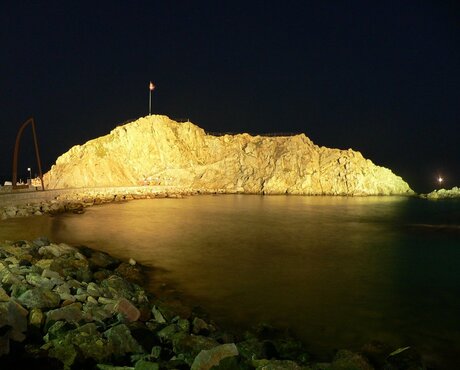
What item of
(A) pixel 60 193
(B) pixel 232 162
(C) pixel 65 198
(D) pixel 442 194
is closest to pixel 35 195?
(C) pixel 65 198

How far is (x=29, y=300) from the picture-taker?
27.3 ft

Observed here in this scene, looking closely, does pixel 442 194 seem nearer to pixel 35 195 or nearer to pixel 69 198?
pixel 69 198

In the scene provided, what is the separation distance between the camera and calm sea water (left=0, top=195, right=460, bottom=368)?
10.5 m

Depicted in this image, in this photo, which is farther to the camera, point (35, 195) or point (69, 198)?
point (69, 198)

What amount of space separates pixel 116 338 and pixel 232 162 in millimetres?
82964

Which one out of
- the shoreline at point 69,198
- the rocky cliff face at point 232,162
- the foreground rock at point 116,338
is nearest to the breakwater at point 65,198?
the shoreline at point 69,198

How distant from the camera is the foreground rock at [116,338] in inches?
255

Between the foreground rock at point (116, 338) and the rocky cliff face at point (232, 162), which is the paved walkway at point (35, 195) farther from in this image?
the foreground rock at point (116, 338)

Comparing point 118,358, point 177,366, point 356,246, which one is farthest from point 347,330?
point 356,246

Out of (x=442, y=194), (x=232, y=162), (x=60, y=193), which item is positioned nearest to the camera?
(x=60, y=193)

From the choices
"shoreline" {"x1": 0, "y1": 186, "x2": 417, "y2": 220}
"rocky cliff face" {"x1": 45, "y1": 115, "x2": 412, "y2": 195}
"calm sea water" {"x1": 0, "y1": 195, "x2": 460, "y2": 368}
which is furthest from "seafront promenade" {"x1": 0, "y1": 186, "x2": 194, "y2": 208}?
"rocky cliff face" {"x1": 45, "y1": 115, "x2": 412, "y2": 195}

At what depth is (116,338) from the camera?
7.12 m

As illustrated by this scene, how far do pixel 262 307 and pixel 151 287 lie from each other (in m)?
4.33

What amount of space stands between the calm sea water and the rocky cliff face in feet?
158
